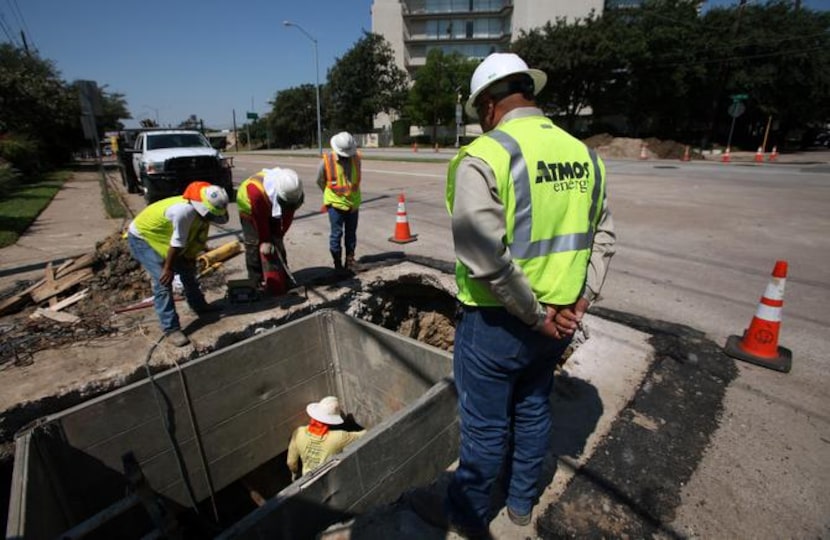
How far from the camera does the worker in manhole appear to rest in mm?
3559

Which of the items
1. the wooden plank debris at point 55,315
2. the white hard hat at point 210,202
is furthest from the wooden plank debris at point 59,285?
the white hard hat at point 210,202

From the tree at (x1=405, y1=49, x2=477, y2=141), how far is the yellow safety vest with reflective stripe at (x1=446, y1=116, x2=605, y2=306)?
139 feet

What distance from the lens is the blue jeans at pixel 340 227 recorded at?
17.1 ft

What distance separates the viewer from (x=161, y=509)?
2.66 metres

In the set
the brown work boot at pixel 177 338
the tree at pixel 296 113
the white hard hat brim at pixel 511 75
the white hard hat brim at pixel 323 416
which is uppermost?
the tree at pixel 296 113

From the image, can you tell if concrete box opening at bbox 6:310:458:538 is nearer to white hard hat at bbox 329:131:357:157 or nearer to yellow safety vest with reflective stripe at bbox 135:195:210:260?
yellow safety vest with reflective stripe at bbox 135:195:210:260

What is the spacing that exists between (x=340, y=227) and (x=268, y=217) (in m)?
1.07

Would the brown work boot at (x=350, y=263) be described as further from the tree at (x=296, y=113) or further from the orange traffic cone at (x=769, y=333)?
the tree at (x=296, y=113)

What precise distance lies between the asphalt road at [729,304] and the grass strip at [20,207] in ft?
18.0

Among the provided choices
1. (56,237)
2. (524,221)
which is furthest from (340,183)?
(56,237)

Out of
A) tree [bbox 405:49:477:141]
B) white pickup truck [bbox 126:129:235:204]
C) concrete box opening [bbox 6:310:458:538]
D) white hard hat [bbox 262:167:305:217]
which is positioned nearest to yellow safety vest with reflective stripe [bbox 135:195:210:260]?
white hard hat [bbox 262:167:305:217]

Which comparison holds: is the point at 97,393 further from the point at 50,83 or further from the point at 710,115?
the point at 710,115

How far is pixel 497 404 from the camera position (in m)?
1.73

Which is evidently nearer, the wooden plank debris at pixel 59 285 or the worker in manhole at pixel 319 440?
the worker in manhole at pixel 319 440
